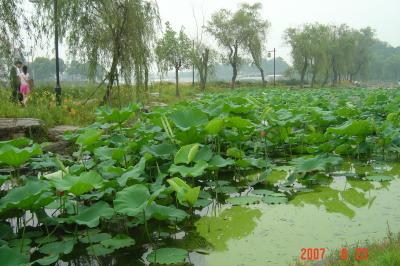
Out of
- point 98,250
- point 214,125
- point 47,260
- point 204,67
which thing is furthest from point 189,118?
point 204,67

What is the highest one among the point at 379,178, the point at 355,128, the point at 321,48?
the point at 321,48

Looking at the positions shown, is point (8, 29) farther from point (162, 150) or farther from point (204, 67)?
point (204, 67)

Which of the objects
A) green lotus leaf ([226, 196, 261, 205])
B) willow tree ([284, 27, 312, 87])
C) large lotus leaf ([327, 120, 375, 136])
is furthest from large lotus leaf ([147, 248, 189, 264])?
willow tree ([284, 27, 312, 87])

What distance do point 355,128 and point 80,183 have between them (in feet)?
8.92

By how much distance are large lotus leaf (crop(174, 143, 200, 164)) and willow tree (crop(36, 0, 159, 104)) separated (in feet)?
Result: 19.8

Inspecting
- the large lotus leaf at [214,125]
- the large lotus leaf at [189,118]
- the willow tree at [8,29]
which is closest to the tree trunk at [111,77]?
the willow tree at [8,29]

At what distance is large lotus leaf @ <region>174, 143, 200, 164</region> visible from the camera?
9.01 feet

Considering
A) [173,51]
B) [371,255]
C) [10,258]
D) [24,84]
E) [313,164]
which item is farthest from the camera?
[173,51]

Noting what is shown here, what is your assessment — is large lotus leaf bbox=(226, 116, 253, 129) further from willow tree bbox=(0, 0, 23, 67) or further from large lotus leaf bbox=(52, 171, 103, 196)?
willow tree bbox=(0, 0, 23, 67)

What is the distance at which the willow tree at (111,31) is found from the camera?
838cm

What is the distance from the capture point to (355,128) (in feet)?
12.5

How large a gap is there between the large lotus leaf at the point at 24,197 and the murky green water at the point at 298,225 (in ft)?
2.84

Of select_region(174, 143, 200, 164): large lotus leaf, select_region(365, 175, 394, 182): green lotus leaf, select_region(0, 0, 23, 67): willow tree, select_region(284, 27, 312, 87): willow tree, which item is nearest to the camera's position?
select_region(174, 143, 200, 164): large lotus leaf

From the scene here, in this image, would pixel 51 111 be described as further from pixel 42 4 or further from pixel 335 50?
pixel 335 50
